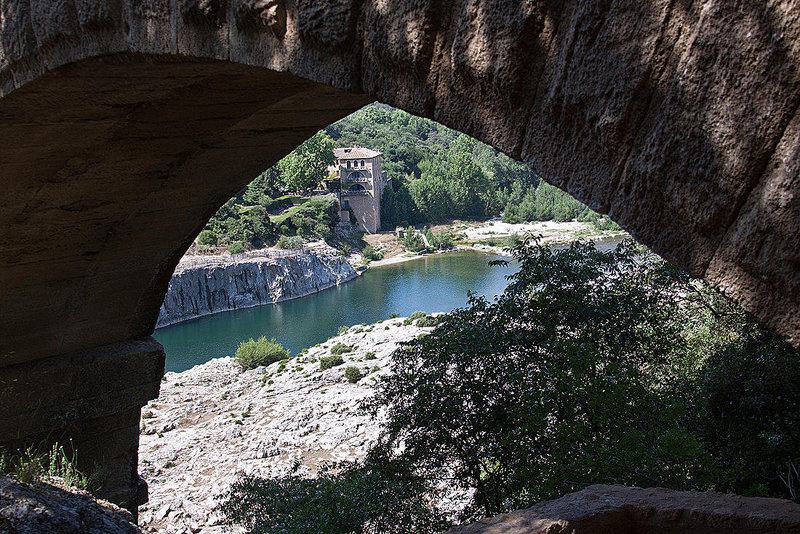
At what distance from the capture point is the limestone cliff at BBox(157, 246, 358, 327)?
93.1ft

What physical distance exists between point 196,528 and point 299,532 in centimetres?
558

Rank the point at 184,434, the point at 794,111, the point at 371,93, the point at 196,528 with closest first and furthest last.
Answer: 1. the point at 794,111
2. the point at 371,93
3. the point at 196,528
4. the point at 184,434

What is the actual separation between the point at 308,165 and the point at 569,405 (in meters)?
39.9

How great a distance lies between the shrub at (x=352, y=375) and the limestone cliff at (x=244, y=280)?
1225cm

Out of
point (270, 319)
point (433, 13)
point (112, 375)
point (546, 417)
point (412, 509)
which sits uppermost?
point (433, 13)

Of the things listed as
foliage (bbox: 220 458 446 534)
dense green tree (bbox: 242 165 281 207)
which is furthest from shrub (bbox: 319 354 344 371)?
dense green tree (bbox: 242 165 281 207)

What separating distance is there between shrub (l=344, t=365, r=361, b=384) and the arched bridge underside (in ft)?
47.6

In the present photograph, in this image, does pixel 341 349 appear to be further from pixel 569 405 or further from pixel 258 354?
pixel 569 405

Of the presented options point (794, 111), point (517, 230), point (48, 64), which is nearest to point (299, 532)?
point (48, 64)

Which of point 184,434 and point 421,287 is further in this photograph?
point 421,287

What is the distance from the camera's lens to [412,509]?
5680 millimetres

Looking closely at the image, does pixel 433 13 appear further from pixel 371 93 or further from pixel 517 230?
pixel 517 230

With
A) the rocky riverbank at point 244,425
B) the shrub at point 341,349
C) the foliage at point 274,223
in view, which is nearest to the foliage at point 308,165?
the foliage at point 274,223

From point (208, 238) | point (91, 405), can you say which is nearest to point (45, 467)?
point (91, 405)
